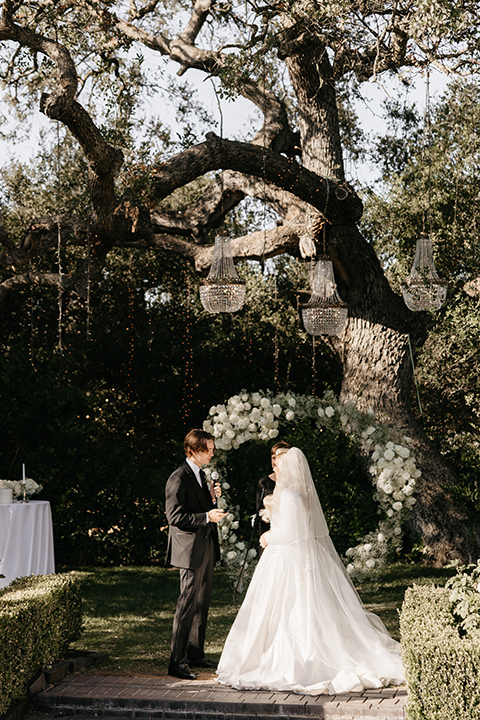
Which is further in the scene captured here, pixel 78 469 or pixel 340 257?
pixel 78 469

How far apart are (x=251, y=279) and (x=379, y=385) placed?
3668 millimetres

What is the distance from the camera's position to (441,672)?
4328 mm

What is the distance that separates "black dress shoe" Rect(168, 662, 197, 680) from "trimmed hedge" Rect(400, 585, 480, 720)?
6.11 feet

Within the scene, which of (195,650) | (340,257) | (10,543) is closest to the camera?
(195,650)

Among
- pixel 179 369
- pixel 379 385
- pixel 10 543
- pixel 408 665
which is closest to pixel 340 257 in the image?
pixel 379 385

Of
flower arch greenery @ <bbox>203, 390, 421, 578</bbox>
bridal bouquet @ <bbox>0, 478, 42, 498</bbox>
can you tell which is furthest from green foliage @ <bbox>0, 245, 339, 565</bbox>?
bridal bouquet @ <bbox>0, 478, 42, 498</bbox>

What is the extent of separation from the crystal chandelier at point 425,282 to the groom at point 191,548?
13.4 feet

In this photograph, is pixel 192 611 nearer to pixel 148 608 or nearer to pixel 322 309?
pixel 148 608

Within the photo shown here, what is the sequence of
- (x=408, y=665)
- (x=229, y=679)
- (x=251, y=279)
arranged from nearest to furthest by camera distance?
(x=408, y=665) < (x=229, y=679) < (x=251, y=279)

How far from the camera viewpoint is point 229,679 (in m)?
5.74

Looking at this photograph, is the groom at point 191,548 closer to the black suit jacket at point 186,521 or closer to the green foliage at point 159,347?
the black suit jacket at point 186,521

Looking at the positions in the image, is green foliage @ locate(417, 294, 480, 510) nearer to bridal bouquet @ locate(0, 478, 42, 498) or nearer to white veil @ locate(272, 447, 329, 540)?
bridal bouquet @ locate(0, 478, 42, 498)

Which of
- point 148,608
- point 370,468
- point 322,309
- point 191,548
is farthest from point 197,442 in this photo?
point 370,468

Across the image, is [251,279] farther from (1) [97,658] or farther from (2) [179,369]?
(1) [97,658]
